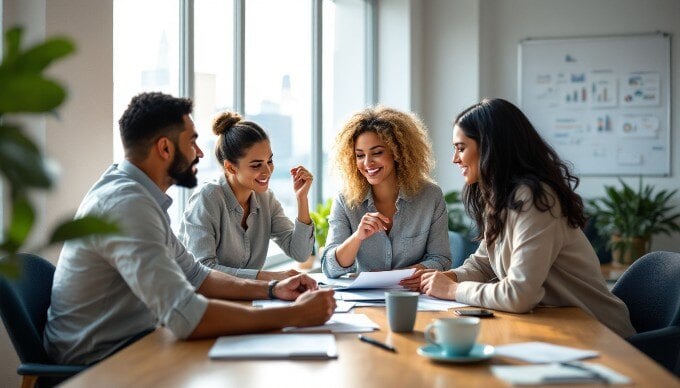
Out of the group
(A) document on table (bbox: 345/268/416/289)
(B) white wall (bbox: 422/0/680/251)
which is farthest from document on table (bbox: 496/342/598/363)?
(B) white wall (bbox: 422/0/680/251)

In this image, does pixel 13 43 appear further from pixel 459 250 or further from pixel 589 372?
pixel 459 250

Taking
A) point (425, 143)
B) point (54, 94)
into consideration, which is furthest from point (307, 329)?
point (425, 143)

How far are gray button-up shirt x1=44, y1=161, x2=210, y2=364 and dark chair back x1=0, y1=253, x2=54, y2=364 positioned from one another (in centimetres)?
5

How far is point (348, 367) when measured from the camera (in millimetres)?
1560

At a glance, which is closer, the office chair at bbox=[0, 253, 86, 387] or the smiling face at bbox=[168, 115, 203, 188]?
the office chair at bbox=[0, 253, 86, 387]

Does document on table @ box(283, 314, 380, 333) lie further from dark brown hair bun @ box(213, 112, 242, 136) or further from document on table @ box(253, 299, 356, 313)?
dark brown hair bun @ box(213, 112, 242, 136)

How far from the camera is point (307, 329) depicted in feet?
6.25

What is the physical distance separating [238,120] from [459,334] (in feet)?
5.43

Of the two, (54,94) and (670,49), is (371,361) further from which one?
(670,49)

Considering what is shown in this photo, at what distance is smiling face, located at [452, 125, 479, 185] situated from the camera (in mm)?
2455

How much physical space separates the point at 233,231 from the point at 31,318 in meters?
0.95

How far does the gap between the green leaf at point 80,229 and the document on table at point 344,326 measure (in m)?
1.06

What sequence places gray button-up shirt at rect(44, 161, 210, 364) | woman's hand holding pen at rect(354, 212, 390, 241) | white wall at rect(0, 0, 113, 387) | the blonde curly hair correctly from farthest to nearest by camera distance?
the blonde curly hair < woman's hand holding pen at rect(354, 212, 390, 241) < white wall at rect(0, 0, 113, 387) < gray button-up shirt at rect(44, 161, 210, 364)

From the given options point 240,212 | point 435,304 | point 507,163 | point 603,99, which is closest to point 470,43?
point 603,99
